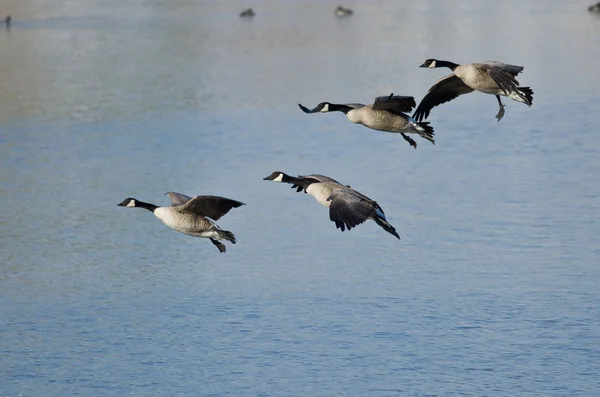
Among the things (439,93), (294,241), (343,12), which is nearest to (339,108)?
(439,93)

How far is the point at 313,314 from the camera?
1767 cm

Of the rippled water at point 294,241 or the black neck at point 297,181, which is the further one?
the rippled water at point 294,241

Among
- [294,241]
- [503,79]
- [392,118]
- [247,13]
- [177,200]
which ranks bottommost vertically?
[294,241]

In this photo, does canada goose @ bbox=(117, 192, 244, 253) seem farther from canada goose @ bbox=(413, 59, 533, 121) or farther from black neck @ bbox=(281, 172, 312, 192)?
canada goose @ bbox=(413, 59, 533, 121)

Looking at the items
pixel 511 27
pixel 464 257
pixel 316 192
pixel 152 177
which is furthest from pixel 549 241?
pixel 511 27

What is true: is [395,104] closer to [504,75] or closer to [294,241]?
[504,75]

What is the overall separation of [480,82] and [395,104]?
103 cm

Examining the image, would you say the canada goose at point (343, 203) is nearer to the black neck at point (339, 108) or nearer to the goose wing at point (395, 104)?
the black neck at point (339, 108)

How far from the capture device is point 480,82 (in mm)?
13945

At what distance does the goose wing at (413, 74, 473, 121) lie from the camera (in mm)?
14734

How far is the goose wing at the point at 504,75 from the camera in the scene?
1345 cm

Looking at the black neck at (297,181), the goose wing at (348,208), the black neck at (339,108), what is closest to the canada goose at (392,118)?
the black neck at (339,108)

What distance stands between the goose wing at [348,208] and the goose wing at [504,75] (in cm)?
202

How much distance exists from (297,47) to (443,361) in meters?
32.7
